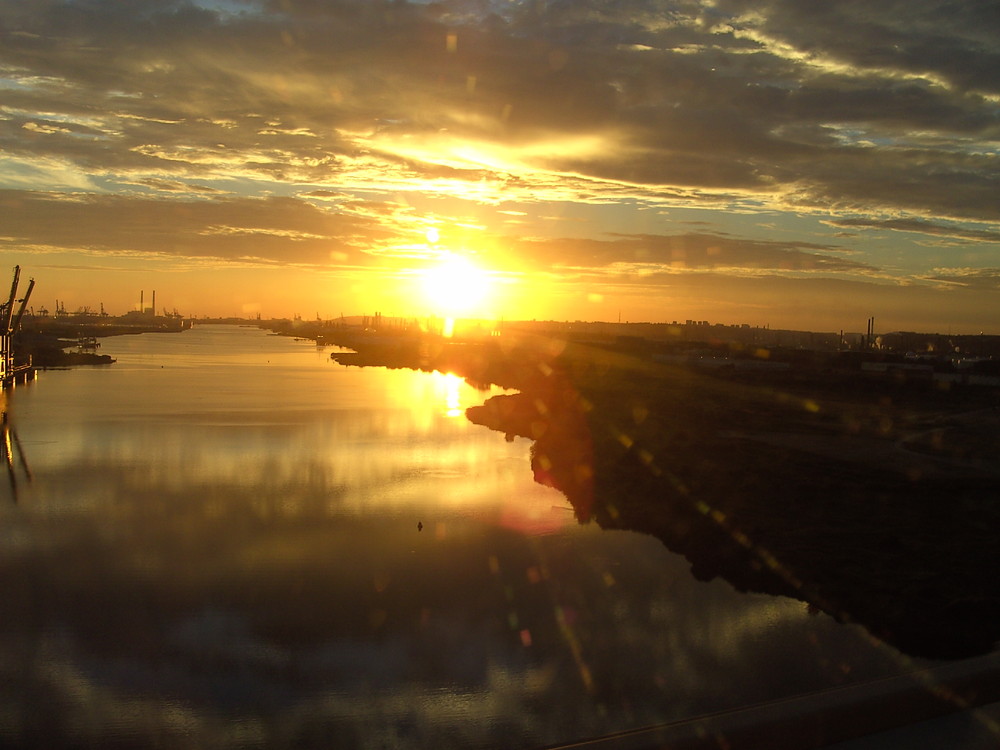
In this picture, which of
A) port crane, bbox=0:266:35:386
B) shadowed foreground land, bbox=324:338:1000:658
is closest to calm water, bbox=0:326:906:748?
shadowed foreground land, bbox=324:338:1000:658

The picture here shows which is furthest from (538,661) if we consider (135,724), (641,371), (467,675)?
(641,371)

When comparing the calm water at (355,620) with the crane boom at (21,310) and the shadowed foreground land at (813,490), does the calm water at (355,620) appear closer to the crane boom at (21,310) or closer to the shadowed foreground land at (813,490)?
the shadowed foreground land at (813,490)

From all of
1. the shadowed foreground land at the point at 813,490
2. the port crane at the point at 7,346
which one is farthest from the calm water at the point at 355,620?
the port crane at the point at 7,346

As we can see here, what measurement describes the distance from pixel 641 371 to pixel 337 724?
33.5m

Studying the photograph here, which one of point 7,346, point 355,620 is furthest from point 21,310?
point 355,620

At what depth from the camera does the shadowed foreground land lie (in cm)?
809

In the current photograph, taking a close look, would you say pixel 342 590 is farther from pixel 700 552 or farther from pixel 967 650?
pixel 967 650

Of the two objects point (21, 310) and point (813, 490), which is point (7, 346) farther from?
point (813, 490)

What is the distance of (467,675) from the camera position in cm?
667

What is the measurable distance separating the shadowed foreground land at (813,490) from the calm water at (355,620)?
587mm

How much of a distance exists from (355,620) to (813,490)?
7.45 meters

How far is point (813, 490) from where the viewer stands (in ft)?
38.7

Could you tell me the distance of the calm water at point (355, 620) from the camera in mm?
5934

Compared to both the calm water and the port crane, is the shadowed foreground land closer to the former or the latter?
the calm water
